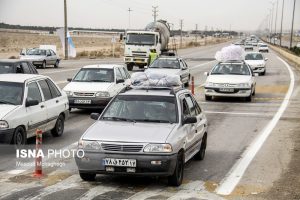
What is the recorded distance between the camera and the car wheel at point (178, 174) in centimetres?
834

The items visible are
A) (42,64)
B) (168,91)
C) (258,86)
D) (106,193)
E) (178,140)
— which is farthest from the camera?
(42,64)

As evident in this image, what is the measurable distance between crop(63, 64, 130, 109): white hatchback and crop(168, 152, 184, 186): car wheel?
8.33 metres

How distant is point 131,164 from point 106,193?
1.77 feet

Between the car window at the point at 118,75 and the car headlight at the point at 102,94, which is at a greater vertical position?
the car window at the point at 118,75

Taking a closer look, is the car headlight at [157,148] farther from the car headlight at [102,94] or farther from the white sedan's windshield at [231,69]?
the white sedan's windshield at [231,69]

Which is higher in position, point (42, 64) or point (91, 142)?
point (91, 142)

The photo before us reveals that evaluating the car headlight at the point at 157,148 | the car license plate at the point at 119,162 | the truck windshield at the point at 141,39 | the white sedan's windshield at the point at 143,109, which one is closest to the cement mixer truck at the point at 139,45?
the truck windshield at the point at 141,39

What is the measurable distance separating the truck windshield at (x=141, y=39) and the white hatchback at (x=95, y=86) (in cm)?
2304

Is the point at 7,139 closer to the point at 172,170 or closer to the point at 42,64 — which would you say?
the point at 172,170

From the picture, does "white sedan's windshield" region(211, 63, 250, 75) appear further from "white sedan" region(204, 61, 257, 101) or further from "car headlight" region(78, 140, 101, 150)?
"car headlight" region(78, 140, 101, 150)

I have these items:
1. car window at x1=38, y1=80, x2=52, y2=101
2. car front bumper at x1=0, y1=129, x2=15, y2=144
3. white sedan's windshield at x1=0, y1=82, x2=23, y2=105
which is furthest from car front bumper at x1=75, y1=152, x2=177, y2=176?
car window at x1=38, y1=80, x2=52, y2=101

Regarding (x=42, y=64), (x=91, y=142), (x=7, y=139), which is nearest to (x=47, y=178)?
(x=91, y=142)

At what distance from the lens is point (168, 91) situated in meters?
9.91

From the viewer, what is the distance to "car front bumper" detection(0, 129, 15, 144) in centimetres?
1034
